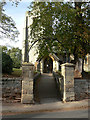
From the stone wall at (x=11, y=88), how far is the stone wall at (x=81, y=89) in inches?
155

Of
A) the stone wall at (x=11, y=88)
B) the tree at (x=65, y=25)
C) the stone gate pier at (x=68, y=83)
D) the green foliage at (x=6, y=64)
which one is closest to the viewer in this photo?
the stone wall at (x=11, y=88)

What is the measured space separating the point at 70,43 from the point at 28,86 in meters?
5.12

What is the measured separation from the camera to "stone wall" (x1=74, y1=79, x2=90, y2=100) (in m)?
9.62

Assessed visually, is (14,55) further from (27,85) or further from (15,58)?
(27,85)

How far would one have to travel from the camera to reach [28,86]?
876 centimetres

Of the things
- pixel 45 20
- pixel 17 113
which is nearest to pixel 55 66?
pixel 45 20

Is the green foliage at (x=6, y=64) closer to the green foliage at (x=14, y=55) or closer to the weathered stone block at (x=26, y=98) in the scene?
the green foliage at (x=14, y=55)

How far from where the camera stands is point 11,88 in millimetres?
9078

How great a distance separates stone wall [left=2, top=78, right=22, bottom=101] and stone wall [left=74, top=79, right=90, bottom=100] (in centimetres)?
393

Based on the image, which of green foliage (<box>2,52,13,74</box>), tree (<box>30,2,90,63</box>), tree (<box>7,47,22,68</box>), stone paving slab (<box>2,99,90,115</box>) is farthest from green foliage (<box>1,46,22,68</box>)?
stone paving slab (<box>2,99,90,115</box>)

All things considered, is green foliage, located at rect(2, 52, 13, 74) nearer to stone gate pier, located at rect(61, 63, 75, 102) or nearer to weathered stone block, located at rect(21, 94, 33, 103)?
weathered stone block, located at rect(21, 94, 33, 103)

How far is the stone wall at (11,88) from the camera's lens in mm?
8977

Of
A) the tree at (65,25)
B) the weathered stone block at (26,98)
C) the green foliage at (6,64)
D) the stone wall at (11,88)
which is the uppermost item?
the tree at (65,25)

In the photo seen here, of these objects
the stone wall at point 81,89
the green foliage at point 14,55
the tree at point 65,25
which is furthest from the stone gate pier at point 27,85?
the green foliage at point 14,55
